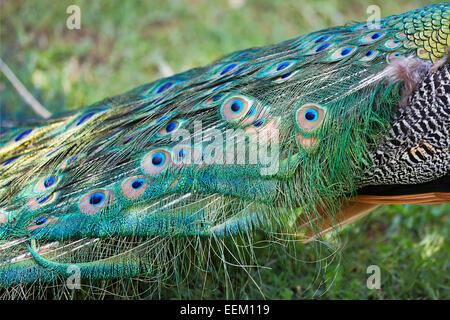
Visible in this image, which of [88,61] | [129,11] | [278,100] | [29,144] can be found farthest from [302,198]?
[129,11]

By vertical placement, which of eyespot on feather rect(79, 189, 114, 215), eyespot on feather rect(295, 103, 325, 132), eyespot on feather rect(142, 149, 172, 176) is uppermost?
eyespot on feather rect(295, 103, 325, 132)

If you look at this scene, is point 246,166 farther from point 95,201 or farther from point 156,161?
point 95,201

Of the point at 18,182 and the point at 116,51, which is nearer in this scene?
the point at 18,182

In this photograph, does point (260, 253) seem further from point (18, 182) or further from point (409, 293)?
point (18, 182)

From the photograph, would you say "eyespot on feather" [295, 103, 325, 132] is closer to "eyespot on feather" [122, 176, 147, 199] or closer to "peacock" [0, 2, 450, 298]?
"peacock" [0, 2, 450, 298]

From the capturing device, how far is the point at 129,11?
5.05 meters

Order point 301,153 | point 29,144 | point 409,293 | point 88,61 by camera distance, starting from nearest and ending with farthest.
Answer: point 301,153, point 29,144, point 409,293, point 88,61

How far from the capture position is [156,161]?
222 cm

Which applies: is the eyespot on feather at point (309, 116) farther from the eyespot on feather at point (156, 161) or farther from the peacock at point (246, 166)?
the eyespot on feather at point (156, 161)

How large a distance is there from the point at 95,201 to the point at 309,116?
921 millimetres

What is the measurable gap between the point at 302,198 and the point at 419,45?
79cm

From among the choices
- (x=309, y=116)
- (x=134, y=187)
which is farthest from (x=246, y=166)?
(x=134, y=187)

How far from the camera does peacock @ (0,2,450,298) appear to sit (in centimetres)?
217

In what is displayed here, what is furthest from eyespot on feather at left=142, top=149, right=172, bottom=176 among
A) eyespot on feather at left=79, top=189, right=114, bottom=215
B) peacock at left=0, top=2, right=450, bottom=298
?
eyespot on feather at left=79, top=189, right=114, bottom=215
